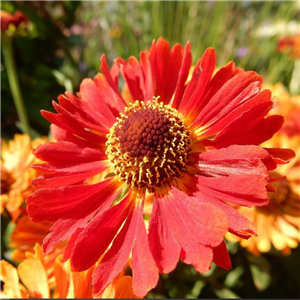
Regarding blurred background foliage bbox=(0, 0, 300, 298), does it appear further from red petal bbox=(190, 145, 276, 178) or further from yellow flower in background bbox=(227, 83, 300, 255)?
red petal bbox=(190, 145, 276, 178)

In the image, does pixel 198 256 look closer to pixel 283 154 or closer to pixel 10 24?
pixel 283 154

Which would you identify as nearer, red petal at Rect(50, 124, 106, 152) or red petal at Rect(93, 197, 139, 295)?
red petal at Rect(93, 197, 139, 295)

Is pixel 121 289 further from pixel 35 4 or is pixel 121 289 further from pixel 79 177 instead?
pixel 35 4

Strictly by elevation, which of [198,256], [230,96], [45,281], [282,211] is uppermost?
[230,96]

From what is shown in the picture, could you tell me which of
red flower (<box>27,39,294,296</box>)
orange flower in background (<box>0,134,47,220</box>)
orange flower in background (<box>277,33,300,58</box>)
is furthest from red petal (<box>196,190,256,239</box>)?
orange flower in background (<box>277,33,300,58</box>)

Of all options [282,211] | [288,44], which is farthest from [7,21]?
[288,44]

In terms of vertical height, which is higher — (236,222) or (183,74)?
(183,74)

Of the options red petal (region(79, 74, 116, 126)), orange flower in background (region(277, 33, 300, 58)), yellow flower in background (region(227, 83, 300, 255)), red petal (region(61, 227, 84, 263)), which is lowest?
yellow flower in background (region(227, 83, 300, 255))
